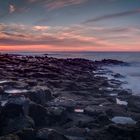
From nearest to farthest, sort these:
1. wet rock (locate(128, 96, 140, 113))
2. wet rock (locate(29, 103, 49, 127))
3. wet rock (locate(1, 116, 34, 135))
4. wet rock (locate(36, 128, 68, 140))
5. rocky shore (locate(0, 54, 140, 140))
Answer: wet rock (locate(36, 128, 68, 140)), rocky shore (locate(0, 54, 140, 140)), wet rock (locate(1, 116, 34, 135)), wet rock (locate(29, 103, 49, 127)), wet rock (locate(128, 96, 140, 113))

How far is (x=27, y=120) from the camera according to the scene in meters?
9.54

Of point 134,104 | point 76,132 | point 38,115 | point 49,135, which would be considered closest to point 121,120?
point 76,132

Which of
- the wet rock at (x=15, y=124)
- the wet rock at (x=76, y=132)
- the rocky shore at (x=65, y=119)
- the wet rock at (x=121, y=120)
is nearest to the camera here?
the rocky shore at (x=65, y=119)

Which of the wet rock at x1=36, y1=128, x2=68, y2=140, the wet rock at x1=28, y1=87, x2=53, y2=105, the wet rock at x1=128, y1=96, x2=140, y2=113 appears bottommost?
the wet rock at x1=128, y1=96, x2=140, y2=113

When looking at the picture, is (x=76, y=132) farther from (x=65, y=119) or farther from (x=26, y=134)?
(x=26, y=134)

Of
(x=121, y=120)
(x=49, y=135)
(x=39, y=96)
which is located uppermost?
(x=39, y=96)

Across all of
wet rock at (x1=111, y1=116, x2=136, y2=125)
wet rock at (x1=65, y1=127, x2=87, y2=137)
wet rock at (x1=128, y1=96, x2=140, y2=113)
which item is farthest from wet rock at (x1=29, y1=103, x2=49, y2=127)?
wet rock at (x1=128, y1=96, x2=140, y2=113)

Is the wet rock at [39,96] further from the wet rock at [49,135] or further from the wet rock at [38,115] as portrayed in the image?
the wet rock at [49,135]

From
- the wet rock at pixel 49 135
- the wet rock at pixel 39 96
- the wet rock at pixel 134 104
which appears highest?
the wet rock at pixel 39 96

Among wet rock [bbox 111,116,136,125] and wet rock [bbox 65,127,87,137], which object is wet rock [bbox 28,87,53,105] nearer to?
wet rock [bbox 111,116,136,125]

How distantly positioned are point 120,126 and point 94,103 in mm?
5509

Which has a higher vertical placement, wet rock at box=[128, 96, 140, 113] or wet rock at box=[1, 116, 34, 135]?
wet rock at box=[1, 116, 34, 135]

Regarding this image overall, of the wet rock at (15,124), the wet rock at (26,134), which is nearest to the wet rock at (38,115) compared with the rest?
the wet rock at (15,124)

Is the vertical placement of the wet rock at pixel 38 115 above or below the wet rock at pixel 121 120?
above
